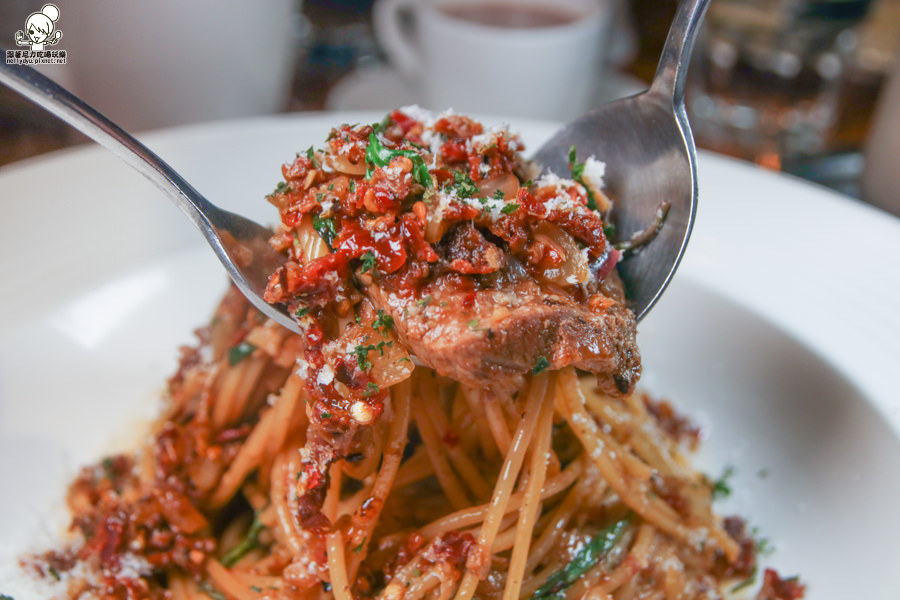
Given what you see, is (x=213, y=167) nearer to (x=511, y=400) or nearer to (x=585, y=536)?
(x=511, y=400)

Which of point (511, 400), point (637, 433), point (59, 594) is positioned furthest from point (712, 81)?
point (59, 594)

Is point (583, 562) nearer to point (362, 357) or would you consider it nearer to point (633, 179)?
point (362, 357)

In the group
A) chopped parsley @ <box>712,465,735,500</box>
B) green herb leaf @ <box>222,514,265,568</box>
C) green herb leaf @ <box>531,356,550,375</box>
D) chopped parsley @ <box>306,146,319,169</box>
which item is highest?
chopped parsley @ <box>306,146,319,169</box>

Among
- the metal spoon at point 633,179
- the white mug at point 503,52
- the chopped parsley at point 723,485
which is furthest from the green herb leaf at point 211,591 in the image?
the white mug at point 503,52

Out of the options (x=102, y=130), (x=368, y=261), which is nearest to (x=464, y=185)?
(x=368, y=261)

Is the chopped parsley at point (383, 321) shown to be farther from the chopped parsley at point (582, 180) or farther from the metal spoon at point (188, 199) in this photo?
the chopped parsley at point (582, 180)

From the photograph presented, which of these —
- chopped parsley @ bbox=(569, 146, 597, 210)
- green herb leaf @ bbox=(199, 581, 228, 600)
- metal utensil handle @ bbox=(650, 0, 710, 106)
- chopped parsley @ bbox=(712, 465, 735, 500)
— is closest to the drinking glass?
chopped parsley @ bbox=(712, 465, 735, 500)

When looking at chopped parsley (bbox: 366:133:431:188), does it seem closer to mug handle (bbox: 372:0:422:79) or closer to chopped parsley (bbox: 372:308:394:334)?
chopped parsley (bbox: 372:308:394:334)
